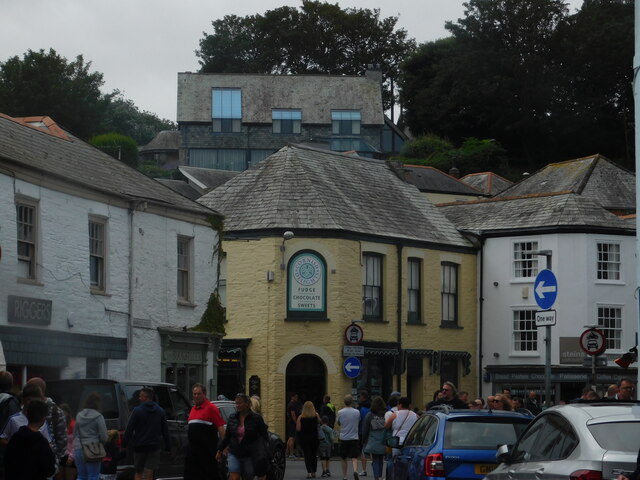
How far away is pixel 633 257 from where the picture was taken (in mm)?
48594

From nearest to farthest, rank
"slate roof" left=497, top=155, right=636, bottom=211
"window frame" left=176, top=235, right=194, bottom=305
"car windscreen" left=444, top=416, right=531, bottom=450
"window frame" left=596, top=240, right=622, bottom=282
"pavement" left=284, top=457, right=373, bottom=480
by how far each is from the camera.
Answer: "car windscreen" left=444, top=416, right=531, bottom=450
"pavement" left=284, top=457, right=373, bottom=480
"window frame" left=176, top=235, right=194, bottom=305
"window frame" left=596, top=240, right=622, bottom=282
"slate roof" left=497, top=155, right=636, bottom=211

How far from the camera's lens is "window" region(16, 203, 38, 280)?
2759cm

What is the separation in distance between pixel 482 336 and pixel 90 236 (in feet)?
72.4

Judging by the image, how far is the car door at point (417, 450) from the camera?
1761 cm

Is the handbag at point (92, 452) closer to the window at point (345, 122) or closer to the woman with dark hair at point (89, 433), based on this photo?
the woman with dark hair at point (89, 433)

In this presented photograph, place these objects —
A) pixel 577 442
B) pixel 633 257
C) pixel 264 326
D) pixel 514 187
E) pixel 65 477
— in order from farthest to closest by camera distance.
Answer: pixel 514 187
pixel 633 257
pixel 264 326
pixel 65 477
pixel 577 442

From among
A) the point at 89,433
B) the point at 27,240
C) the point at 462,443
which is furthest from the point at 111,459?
the point at 27,240

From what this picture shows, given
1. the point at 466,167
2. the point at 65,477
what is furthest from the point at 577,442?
the point at 466,167

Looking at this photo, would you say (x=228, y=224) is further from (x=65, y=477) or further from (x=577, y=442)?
(x=577, y=442)

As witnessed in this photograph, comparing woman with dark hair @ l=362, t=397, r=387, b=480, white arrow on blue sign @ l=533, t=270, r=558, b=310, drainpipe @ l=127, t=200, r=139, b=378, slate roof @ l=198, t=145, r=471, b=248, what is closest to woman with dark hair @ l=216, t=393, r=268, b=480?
woman with dark hair @ l=362, t=397, r=387, b=480

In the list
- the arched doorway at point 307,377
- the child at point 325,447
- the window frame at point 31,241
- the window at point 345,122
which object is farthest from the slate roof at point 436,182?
the window frame at point 31,241

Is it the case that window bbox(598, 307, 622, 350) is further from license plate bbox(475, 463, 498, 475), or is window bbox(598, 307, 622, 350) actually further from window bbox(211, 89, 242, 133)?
window bbox(211, 89, 242, 133)

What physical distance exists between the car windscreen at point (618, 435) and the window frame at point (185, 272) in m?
23.2

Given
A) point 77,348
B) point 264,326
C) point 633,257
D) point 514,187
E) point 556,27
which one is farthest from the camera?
point 556,27
